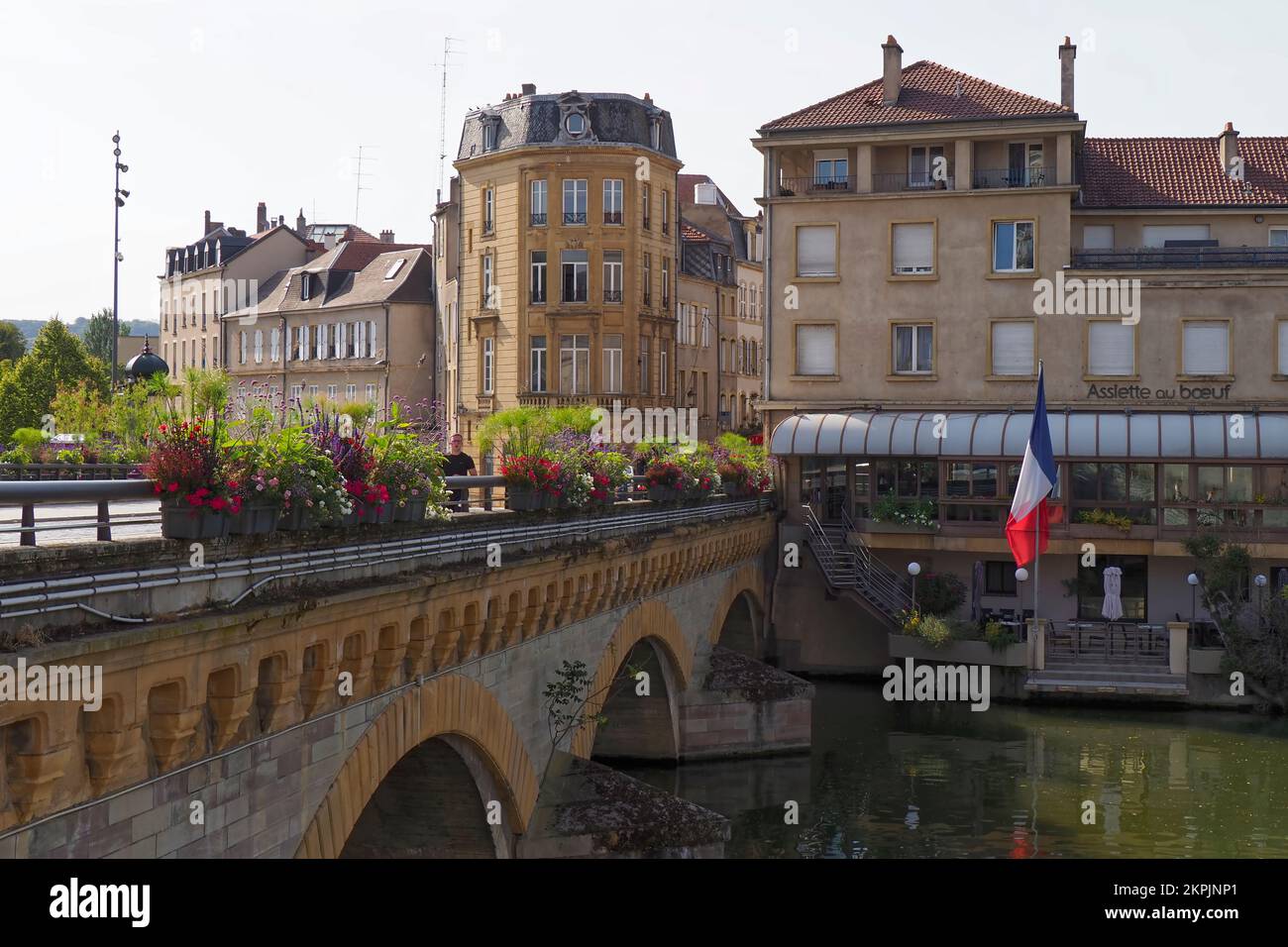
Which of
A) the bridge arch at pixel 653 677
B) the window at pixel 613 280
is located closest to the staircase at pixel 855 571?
the bridge arch at pixel 653 677

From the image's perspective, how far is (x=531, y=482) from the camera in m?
22.4

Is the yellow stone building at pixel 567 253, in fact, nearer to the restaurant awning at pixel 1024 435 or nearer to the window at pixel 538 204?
the window at pixel 538 204

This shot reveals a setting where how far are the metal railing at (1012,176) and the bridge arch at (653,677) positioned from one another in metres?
20.0

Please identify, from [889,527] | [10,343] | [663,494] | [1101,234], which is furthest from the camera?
[10,343]

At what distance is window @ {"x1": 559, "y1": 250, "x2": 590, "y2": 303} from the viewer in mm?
54875

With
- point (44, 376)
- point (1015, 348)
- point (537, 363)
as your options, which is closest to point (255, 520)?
point (1015, 348)

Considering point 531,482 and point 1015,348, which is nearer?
point 531,482

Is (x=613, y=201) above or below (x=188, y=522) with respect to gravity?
above

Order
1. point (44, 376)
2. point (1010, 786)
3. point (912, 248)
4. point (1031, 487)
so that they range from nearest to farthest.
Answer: point (1010, 786)
point (1031, 487)
point (912, 248)
point (44, 376)

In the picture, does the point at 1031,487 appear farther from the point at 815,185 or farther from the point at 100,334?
the point at 100,334

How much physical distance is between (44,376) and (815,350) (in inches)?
1765

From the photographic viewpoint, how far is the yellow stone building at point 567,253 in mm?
54750

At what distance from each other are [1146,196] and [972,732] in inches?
791
